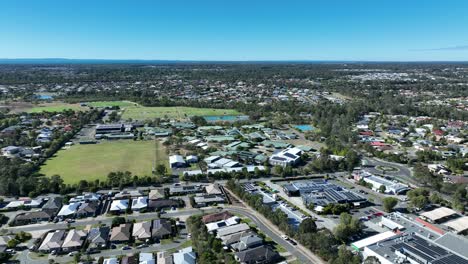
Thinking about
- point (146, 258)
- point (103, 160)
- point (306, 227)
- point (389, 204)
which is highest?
point (306, 227)

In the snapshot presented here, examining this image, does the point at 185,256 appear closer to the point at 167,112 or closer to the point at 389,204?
the point at 389,204

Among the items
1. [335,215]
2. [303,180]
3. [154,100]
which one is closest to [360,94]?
[154,100]

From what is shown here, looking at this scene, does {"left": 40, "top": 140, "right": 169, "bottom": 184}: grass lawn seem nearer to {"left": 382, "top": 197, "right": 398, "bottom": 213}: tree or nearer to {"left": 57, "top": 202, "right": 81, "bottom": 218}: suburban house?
{"left": 57, "top": 202, "right": 81, "bottom": 218}: suburban house

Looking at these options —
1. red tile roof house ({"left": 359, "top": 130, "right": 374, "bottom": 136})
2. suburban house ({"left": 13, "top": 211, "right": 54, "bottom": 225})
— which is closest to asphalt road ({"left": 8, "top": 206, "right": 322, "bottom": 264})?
suburban house ({"left": 13, "top": 211, "right": 54, "bottom": 225})

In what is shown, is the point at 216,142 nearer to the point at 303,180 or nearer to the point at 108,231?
the point at 303,180

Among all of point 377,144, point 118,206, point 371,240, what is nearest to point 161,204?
point 118,206
